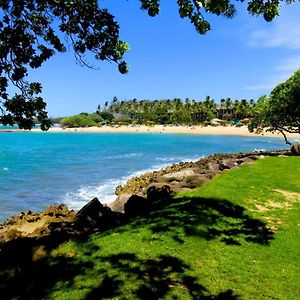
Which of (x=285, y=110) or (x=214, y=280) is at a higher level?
(x=285, y=110)

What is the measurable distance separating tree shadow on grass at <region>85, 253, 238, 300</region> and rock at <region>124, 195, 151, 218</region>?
4.52m

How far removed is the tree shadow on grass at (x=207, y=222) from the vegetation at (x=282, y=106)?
76.9 ft

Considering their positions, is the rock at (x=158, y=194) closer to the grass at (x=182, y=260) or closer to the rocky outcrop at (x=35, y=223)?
the grass at (x=182, y=260)

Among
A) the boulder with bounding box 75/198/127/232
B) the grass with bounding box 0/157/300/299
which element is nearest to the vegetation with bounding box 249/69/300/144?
the grass with bounding box 0/157/300/299

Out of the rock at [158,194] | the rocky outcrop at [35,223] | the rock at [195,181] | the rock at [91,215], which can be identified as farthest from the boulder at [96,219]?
the rock at [195,181]

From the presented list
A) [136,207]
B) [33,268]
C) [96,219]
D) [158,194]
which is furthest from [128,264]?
[158,194]

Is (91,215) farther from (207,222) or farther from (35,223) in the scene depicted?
(35,223)

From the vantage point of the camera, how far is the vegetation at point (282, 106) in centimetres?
3481

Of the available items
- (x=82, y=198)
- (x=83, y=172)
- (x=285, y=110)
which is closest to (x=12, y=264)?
(x=82, y=198)

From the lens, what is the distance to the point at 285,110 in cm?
3612

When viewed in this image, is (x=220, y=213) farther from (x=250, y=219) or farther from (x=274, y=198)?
(x=274, y=198)

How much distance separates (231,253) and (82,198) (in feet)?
61.3

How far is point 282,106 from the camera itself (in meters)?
35.8

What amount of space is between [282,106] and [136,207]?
83.4ft
